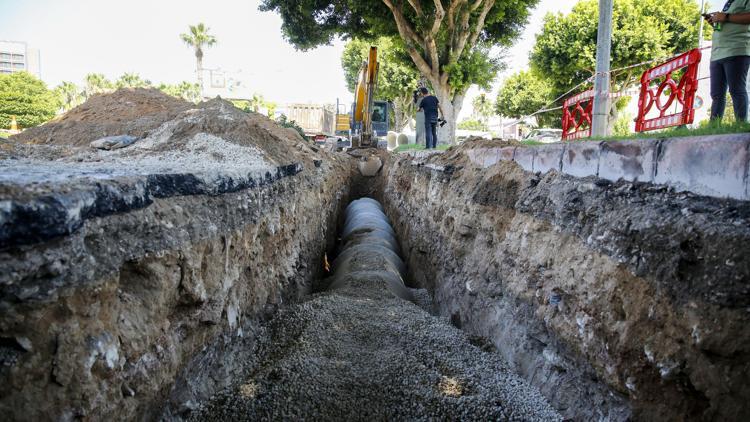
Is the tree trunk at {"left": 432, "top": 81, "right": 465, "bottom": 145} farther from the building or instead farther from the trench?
the building

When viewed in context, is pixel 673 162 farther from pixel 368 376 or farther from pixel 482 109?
pixel 482 109

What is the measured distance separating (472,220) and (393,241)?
9.74ft

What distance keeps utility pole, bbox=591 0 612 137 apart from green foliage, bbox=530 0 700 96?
1209 centimetres

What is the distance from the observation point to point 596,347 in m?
2.21

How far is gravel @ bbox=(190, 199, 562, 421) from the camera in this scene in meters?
→ 2.30

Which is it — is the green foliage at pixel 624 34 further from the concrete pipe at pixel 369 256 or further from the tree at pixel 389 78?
the concrete pipe at pixel 369 256

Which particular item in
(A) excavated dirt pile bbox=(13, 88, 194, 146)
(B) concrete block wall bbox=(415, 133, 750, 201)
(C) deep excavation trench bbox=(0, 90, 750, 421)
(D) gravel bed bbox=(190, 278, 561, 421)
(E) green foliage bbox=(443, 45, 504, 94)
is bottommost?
(D) gravel bed bbox=(190, 278, 561, 421)

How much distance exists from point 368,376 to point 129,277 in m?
1.44

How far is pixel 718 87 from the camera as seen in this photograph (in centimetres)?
432

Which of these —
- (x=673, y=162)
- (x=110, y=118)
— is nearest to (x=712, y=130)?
(x=673, y=162)

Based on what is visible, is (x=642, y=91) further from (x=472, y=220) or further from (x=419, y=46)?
(x=419, y=46)

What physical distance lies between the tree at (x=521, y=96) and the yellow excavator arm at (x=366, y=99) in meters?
17.2

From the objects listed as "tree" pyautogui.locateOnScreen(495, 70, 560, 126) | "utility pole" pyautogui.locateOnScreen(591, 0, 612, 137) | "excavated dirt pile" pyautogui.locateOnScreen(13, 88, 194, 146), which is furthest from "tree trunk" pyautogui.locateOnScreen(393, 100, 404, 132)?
"excavated dirt pile" pyautogui.locateOnScreen(13, 88, 194, 146)

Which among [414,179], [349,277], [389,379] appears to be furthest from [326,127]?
[389,379]
